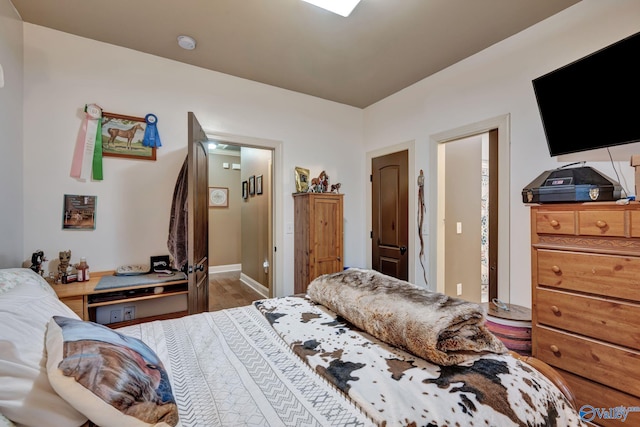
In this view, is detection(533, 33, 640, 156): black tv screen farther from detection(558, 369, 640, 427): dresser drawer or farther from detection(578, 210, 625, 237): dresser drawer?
detection(558, 369, 640, 427): dresser drawer

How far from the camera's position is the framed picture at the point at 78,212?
2.33 m

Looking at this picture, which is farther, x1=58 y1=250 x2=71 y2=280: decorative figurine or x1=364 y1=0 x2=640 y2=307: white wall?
x1=58 y1=250 x2=71 y2=280: decorative figurine

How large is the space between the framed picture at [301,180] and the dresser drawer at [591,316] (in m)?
2.43

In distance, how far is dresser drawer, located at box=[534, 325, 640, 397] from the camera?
4.68 ft

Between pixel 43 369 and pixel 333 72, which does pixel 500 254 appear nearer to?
pixel 333 72

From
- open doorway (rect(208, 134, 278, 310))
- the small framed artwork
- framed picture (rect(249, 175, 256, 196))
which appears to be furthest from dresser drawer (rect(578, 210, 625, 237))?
the small framed artwork

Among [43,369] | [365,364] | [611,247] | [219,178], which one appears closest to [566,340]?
[611,247]

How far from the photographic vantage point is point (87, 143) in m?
2.38

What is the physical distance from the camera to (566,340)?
166 cm

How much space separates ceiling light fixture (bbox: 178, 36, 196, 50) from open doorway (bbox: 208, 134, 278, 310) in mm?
808

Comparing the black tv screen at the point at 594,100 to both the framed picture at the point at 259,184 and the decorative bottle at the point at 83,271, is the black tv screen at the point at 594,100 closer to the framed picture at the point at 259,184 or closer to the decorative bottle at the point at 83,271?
the framed picture at the point at 259,184

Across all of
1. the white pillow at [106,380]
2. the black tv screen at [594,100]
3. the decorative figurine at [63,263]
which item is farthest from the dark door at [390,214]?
the decorative figurine at [63,263]

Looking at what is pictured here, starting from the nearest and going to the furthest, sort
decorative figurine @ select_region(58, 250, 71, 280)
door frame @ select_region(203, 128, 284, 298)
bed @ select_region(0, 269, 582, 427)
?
bed @ select_region(0, 269, 582, 427) → decorative figurine @ select_region(58, 250, 71, 280) → door frame @ select_region(203, 128, 284, 298)

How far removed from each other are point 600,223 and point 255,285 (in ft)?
13.9
